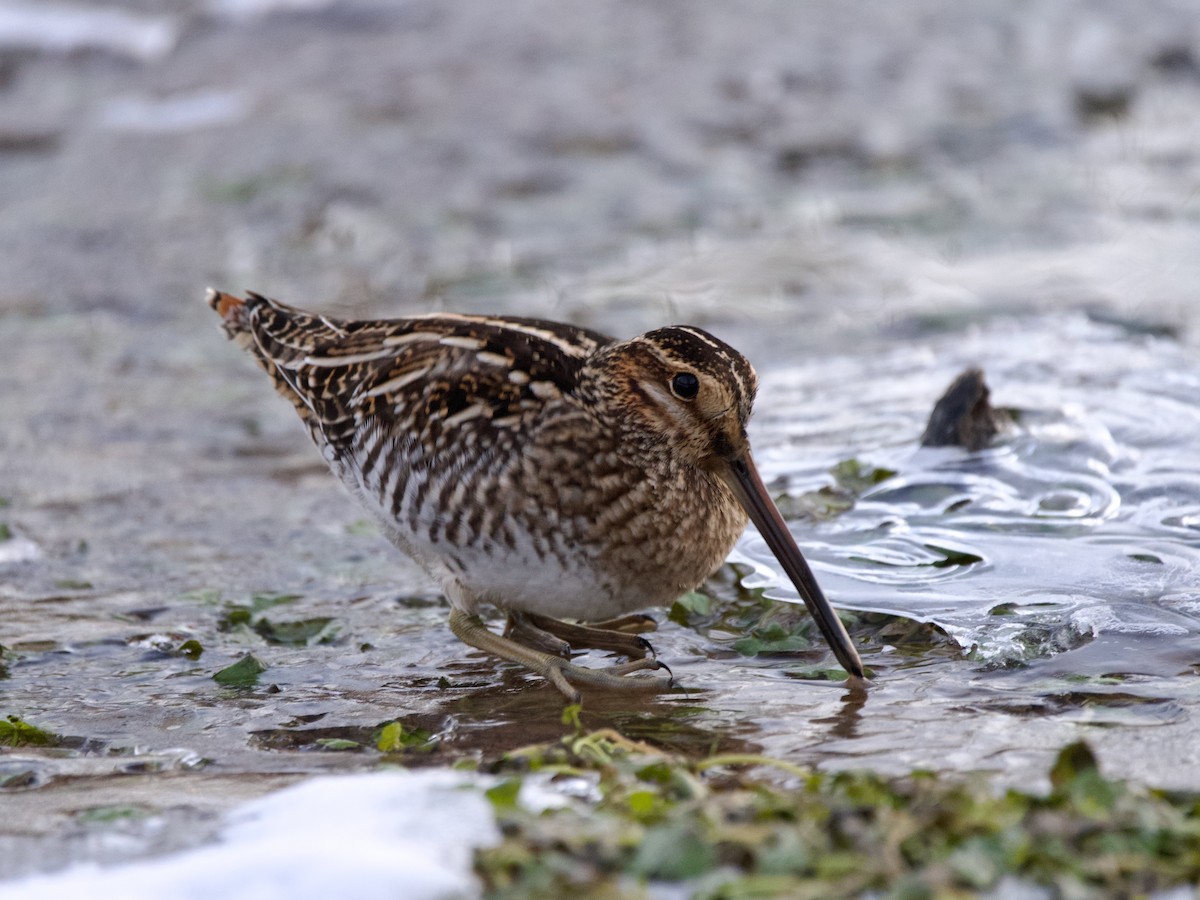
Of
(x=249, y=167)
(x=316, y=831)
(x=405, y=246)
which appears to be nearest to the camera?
(x=316, y=831)

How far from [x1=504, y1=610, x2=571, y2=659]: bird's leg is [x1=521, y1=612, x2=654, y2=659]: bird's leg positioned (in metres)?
0.01

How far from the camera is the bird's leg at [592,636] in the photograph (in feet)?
16.6

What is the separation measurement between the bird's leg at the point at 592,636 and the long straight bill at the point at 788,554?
55cm

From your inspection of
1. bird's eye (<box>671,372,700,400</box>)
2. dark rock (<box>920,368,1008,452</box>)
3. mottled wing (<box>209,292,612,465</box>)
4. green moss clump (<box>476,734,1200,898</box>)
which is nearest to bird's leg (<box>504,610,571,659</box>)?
mottled wing (<box>209,292,612,465</box>)

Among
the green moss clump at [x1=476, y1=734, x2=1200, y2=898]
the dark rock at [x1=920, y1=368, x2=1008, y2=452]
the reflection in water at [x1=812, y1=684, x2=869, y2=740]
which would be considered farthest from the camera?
the dark rock at [x1=920, y1=368, x2=1008, y2=452]

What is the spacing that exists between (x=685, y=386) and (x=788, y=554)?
0.56 m

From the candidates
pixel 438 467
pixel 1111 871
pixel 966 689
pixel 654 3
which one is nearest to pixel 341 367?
pixel 438 467

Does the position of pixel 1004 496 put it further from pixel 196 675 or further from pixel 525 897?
pixel 525 897

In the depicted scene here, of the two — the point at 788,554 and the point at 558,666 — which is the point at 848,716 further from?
the point at 558,666

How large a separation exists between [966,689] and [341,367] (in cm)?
227

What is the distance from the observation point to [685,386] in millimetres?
4750

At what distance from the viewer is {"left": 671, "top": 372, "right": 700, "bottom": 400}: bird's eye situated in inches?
186

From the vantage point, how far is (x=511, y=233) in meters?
9.94

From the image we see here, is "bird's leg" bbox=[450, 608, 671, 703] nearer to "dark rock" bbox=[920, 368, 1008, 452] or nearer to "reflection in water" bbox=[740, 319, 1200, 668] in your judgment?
"reflection in water" bbox=[740, 319, 1200, 668]
